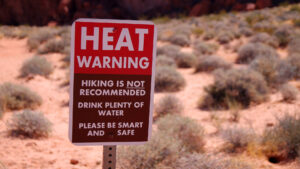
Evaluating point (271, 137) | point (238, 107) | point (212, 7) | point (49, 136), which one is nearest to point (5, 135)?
point (49, 136)

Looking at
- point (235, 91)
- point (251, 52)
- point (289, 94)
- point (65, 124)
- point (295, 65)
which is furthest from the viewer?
point (251, 52)

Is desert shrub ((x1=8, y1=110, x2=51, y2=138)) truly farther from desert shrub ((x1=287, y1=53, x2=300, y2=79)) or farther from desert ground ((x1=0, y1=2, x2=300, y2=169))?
desert shrub ((x1=287, y1=53, x2=300, y2=79))

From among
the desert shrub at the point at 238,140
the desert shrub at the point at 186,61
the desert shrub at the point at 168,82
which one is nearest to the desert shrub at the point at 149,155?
the desert shrub at the point at 238,140

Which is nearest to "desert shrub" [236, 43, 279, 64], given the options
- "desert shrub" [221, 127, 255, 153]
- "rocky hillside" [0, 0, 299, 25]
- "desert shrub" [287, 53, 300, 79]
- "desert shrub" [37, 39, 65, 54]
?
"desert shrub" [287, 53, 300, 79]

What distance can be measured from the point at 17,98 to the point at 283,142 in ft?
18.3

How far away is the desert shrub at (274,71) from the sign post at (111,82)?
23.4 feet

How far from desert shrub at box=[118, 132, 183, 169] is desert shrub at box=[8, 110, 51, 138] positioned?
5.97ft

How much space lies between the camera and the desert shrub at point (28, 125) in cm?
465

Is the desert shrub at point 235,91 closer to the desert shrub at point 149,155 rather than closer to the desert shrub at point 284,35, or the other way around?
the desert shrub at point 149,155

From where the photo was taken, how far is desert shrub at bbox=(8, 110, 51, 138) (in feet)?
15.3

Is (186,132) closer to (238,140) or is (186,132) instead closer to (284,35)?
(238,140)

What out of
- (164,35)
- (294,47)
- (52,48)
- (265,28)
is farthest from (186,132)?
(265,28)

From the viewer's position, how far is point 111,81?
1971mm

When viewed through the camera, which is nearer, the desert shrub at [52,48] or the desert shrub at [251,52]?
the desert shrub at [251,52]
